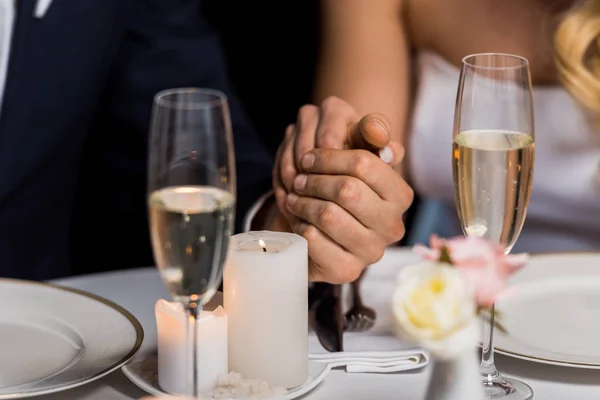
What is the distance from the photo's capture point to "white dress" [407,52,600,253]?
1701 mm

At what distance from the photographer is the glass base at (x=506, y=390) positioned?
0.85m

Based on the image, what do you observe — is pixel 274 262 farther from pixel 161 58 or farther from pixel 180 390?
pixel 161 58

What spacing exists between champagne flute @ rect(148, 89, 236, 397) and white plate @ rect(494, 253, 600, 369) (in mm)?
370

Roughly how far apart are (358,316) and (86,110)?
97 cm

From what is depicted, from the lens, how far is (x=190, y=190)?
2.26ft

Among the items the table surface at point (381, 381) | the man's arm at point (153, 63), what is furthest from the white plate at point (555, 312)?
the man's arm at point (153, 63)

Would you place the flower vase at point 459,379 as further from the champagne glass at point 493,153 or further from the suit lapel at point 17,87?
the suit lapel at point 17,87

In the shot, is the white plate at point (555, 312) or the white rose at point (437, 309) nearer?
the white rose at point (437, 309)

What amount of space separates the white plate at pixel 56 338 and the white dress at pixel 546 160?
0.97 meters

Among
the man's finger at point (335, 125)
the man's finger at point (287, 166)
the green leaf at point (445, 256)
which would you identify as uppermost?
the man's finger at point (335, 125)

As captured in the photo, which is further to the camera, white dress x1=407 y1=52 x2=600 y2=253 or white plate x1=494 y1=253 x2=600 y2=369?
white dress x1=407 y1=52 x2=600 y2=253

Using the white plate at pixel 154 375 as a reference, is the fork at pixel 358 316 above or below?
above

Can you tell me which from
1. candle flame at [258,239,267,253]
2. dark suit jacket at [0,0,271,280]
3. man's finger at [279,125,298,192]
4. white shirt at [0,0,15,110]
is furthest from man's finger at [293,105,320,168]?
white shirt at [0,0,15,110]

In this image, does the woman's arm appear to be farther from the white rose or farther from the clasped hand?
the white rose
